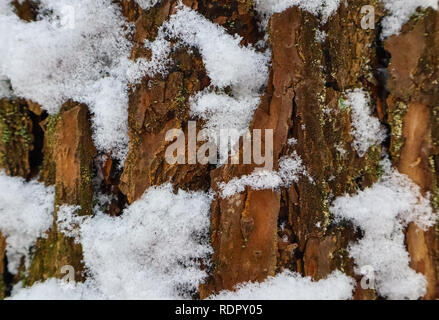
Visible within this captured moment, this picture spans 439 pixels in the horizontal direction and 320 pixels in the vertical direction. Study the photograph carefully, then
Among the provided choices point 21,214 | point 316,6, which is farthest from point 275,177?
point 21,214

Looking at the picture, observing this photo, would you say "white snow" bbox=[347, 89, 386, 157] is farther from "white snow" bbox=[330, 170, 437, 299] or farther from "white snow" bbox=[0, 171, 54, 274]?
"white snow" bbox=[0, 171, 54, 274]

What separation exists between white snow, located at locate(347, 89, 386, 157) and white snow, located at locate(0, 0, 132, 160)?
1.10m

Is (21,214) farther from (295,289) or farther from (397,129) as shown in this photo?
(397,129)

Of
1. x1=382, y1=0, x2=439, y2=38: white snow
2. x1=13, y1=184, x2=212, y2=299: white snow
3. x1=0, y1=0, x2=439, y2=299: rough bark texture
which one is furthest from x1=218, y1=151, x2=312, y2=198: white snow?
x1=382, y1=0, x2=439, y2=38: white snow

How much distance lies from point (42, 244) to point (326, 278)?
1420mm

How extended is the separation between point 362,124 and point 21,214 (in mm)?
1761

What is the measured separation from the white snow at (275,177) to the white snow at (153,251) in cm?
18

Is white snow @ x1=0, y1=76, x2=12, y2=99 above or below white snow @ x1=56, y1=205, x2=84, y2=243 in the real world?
above

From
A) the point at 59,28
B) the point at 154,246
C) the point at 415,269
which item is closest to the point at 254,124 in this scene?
the point at 154,246

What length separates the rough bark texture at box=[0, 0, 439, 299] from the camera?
138cm

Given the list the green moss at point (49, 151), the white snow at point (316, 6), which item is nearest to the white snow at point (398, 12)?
the white snow at point (316, 6)

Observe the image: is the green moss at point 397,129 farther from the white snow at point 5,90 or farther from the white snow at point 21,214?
the white snow at point 5,90

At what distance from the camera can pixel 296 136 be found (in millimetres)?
1406
